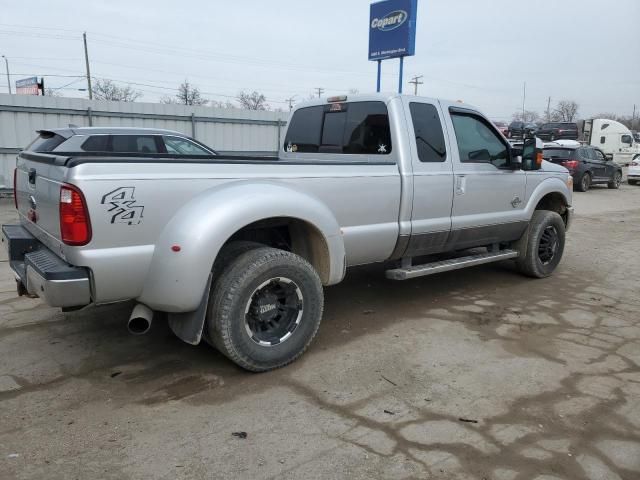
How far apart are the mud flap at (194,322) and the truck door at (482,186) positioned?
106 inches

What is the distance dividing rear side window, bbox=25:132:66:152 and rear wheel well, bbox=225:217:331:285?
11.1ft

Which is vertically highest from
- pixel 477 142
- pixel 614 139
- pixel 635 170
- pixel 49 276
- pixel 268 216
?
pixel 614 139

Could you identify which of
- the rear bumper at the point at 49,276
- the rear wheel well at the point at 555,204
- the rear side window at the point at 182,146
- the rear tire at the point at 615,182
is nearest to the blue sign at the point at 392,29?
the rear side window at the point at 182,146

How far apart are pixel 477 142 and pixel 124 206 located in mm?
3726

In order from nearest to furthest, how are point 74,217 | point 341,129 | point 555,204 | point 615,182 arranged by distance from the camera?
point 74,217 → point 341,129 → point 555,204 → point 615,182

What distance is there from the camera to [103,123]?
46.0 ft

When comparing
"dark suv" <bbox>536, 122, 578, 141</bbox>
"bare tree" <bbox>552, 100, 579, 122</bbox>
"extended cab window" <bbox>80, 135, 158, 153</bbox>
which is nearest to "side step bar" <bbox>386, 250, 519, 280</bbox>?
"extended cab window" <bbox>80, 135, 158, 153</bbox>

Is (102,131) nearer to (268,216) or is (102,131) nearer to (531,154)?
(268,216)

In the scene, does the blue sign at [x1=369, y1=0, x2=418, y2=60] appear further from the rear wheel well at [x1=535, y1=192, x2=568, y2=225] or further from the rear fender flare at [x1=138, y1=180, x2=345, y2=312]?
the rear fender flare at [x1=138, y1=180, x2=345, y2=312]

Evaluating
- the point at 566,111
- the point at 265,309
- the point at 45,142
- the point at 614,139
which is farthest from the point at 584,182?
the point at 566,111

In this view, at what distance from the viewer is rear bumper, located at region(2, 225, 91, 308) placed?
303 cm

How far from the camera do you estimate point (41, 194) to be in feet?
11.2

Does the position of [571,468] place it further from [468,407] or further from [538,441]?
[468,407]

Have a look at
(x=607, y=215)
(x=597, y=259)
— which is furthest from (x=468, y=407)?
(x=607, y=215)
